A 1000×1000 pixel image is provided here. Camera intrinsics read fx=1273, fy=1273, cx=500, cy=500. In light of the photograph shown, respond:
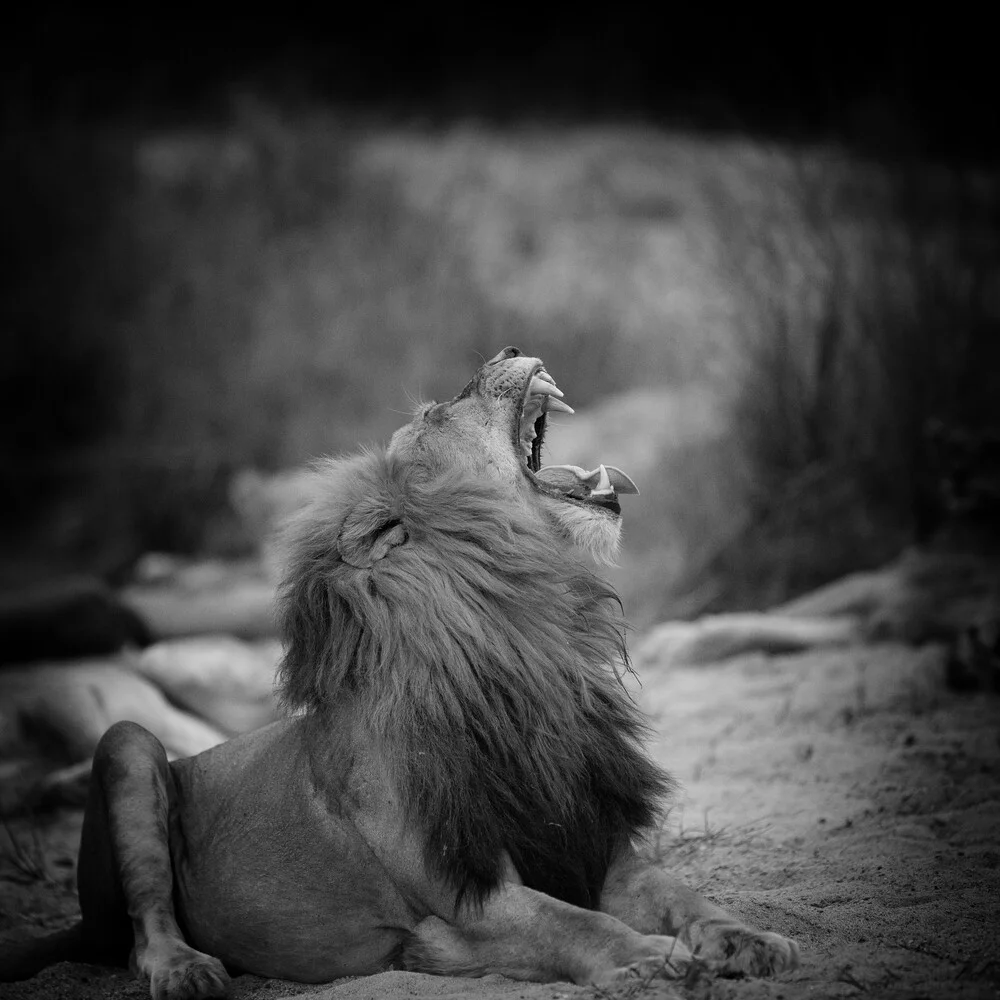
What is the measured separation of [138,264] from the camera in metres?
12.5

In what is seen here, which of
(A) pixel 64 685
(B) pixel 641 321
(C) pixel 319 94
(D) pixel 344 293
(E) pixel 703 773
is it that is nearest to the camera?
(E) pixel 703 773

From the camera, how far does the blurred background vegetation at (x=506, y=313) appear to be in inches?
264

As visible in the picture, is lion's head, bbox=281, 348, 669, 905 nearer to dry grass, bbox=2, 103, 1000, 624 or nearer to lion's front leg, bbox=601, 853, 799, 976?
lion's front leg, bbox=601, 853, 799, 976

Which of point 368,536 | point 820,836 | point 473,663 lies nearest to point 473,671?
point 473,663

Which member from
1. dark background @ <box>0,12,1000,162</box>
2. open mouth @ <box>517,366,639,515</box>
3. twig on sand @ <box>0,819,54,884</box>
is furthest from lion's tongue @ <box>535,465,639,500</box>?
dark background @ <box>0,12,1000,162</box>

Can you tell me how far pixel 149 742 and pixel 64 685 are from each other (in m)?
2.19

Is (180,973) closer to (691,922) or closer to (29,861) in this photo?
(691,922)

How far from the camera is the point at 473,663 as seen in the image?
277 centimetres

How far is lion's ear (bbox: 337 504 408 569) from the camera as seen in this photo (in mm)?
2852

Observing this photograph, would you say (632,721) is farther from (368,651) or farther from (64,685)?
(64,685)

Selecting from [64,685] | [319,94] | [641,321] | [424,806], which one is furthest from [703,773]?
[319,94]

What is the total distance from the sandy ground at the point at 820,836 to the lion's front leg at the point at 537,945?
0.05 m

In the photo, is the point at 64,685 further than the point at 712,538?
No

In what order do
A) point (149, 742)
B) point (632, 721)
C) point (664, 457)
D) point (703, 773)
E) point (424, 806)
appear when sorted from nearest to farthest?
point (424, 806), point (632, 721), point (149, 742), point (703, 773), point (664, 457)
